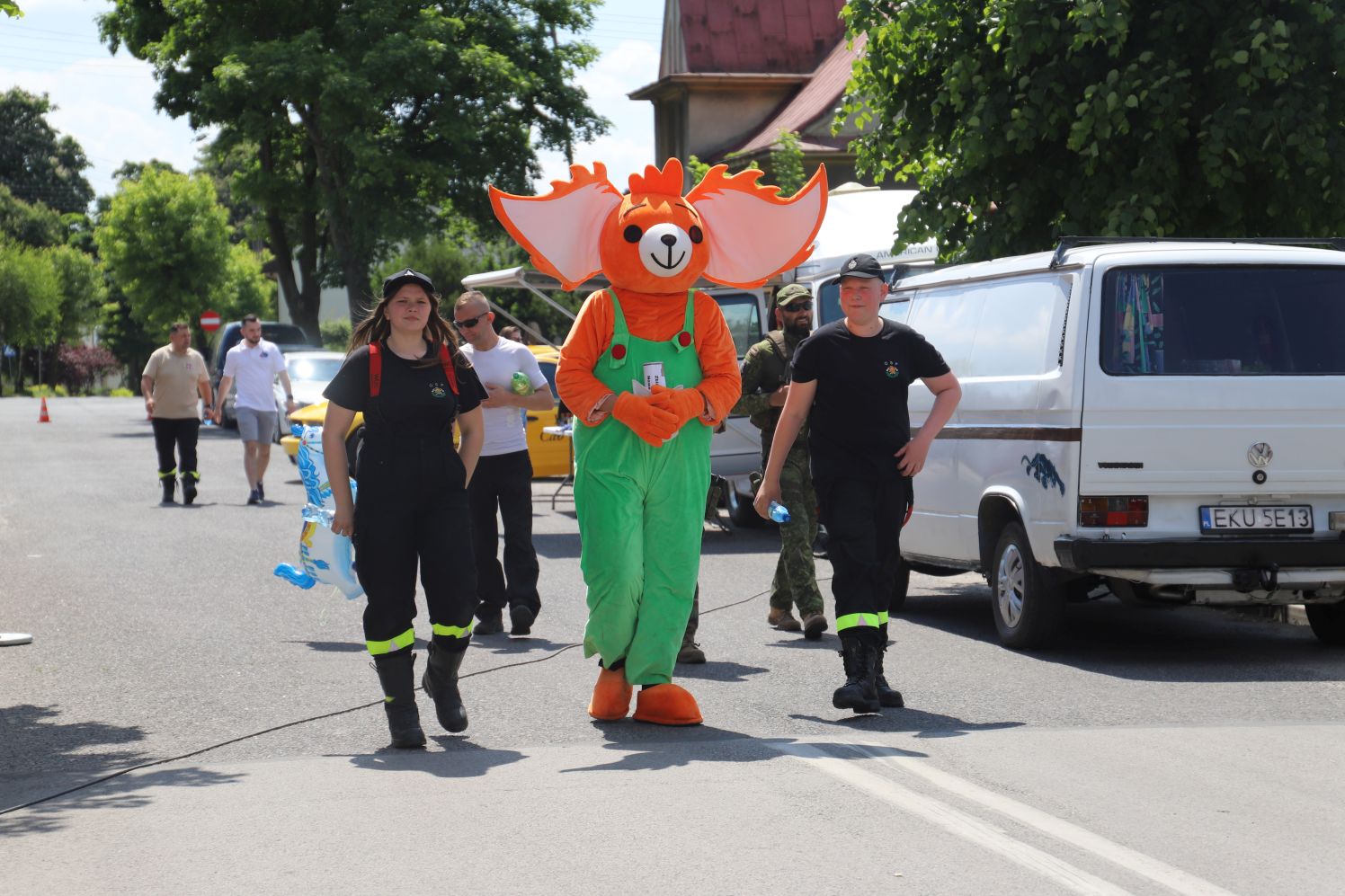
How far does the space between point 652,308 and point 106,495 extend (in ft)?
47.0

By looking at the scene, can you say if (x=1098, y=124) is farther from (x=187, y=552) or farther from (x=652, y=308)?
(x=187, y=552)

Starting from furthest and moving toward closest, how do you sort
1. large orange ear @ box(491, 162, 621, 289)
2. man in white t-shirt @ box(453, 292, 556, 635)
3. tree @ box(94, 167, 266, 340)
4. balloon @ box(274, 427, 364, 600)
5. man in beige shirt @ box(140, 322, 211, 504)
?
tree @ box(94, 167, 266, 340), man in beige shirt @ box(140, 322, 211, 504), balloon @ box(274, 427, 364, 600), man in white t-shirt @ box(453, 292, 556, 635), large orange ear @ box(491, 162, 621, 289)

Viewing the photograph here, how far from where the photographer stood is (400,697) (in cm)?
718

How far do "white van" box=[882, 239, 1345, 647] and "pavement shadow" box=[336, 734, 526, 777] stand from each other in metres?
3.23

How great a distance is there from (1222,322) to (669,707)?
11.5 feet

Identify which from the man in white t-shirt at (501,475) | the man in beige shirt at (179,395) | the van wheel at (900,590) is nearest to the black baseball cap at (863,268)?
the man in white t-shirt at (501,475)

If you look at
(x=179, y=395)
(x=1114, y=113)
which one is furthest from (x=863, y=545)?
(x=179, y=395)

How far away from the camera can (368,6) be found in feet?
139

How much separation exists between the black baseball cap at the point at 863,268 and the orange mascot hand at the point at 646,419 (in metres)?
1.02

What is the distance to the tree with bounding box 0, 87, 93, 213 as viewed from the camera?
93.8 metres

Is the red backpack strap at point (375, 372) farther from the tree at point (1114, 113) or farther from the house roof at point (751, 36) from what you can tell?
the house roof at point (751, 36)

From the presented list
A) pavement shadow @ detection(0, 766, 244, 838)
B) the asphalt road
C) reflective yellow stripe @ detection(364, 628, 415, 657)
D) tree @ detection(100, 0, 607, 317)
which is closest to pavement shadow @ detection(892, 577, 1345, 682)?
the asphalt road

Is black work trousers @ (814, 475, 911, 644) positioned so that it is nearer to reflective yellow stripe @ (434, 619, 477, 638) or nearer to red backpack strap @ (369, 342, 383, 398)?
reflective yellow stripe @ (434, 619, 477, 638)

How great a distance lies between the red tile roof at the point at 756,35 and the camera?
47.9m
